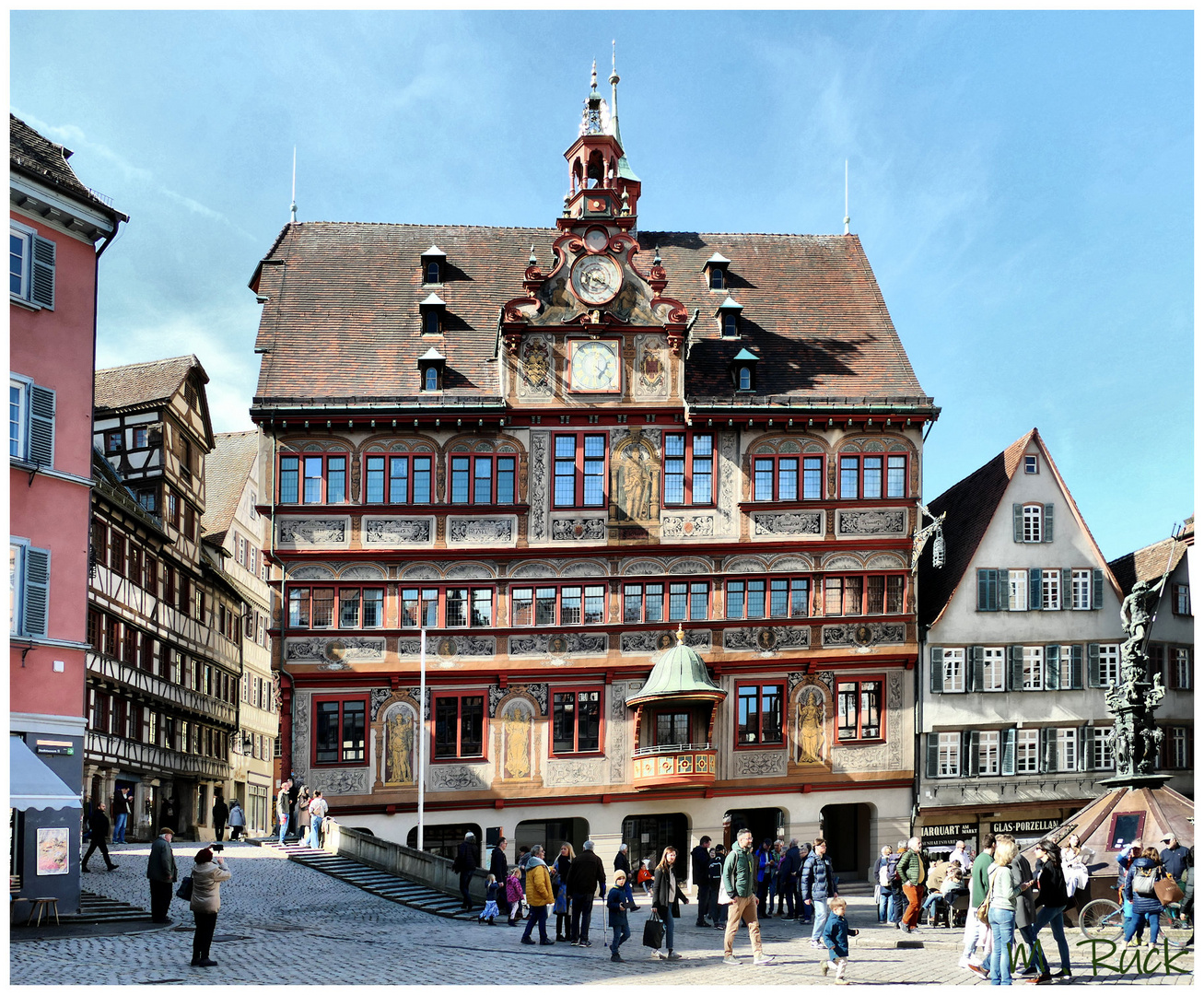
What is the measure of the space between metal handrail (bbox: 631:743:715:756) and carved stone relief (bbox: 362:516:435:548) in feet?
25.3

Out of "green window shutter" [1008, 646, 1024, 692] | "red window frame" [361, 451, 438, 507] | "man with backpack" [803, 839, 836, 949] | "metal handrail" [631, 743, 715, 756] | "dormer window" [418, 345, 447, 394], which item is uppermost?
"dormer window" [418, 345, 447, 394]

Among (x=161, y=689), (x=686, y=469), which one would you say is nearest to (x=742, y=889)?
(x=686, y=469)

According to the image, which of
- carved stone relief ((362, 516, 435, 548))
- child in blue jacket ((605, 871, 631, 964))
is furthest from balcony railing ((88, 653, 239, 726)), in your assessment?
child in blue jacket ((605, 871, 631, 964))

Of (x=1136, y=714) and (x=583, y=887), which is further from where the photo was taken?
(x=1136, y=714)

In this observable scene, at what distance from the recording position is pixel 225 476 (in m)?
66.6

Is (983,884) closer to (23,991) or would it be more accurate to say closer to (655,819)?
(23,991)

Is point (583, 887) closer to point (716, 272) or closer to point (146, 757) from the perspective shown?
point (716, 272)

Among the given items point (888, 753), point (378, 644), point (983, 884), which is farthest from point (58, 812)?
point (888, 753)

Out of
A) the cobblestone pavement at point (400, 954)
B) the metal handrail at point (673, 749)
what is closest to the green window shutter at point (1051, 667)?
the metal handrail at point (673, 749)

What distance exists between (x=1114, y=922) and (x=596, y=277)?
22396mm

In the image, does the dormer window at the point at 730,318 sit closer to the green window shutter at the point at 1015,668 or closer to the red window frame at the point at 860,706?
the red window frame at the point at 860,706

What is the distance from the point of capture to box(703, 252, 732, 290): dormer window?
156 feet

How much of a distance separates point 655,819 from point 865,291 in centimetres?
1681

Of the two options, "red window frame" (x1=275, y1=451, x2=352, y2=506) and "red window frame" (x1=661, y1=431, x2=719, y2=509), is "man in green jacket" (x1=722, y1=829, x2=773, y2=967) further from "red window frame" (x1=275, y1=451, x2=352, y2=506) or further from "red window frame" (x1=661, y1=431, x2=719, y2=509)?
"red window frame" (x1=275, y1=451, x2=352, y2=506)
